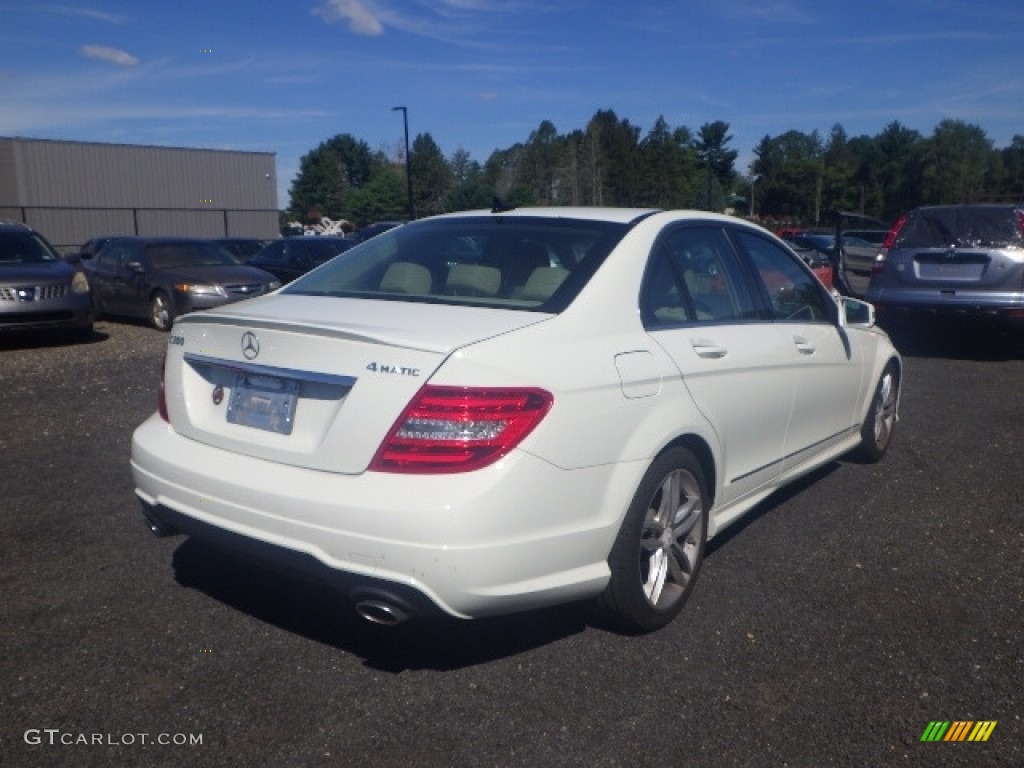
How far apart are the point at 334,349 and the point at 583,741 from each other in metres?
1.43

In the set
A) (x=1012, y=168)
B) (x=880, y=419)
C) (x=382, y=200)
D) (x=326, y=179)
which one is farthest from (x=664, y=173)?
(x=326, y=179)

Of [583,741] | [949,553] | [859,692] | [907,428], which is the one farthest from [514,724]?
[907,428]

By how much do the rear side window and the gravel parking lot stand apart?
114cm

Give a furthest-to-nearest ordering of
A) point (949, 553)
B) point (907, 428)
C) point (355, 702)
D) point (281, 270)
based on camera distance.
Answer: point (281, 270)
point (907, 428)
point (949, 553)
point (355, 702)

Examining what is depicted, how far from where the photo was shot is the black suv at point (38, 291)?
10.8 meters

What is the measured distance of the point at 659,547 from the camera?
140 inches

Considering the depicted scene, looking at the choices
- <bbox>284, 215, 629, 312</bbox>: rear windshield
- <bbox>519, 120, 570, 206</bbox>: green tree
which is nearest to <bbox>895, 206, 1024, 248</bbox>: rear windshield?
<bbox>284, 215, 629, 312</bbox>: rear windshield

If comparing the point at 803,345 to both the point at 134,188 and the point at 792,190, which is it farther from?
the point at 792,190

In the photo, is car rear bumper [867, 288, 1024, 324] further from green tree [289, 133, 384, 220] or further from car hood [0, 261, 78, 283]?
green tree [289, 133, 384, 220]

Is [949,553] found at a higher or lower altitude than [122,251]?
lower

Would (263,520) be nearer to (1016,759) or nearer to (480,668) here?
(480,668)

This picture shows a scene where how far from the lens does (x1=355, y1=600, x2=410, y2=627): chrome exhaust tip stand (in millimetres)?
2895

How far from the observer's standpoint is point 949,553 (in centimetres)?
444

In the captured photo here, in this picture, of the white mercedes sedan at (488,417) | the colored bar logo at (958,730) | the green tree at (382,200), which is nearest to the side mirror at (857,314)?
the white mercedes sedan at (488,417)
